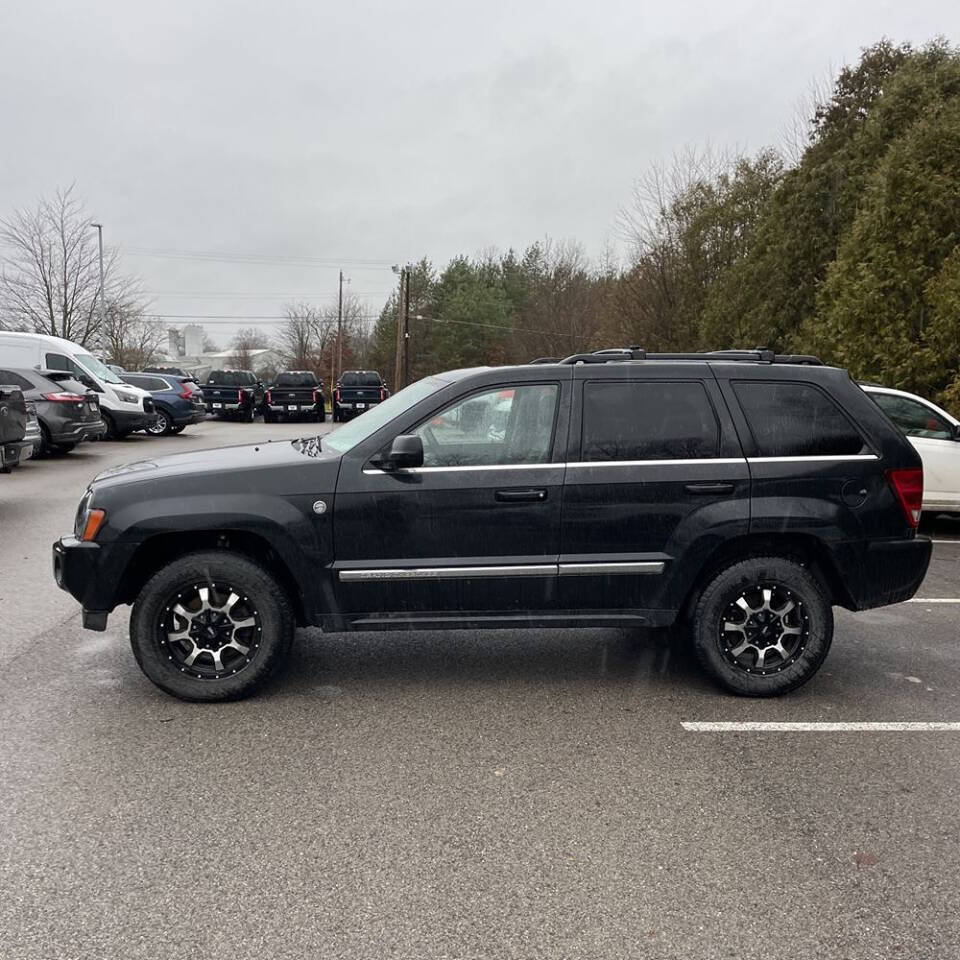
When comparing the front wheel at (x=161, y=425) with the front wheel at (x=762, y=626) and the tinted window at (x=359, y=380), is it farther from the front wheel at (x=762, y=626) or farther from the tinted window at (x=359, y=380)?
the front wheel at (x=762, y=626)

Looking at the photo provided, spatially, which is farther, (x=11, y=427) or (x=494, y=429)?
(x=11, y=427)

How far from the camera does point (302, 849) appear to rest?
311 cm

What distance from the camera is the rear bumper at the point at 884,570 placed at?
4.65 m

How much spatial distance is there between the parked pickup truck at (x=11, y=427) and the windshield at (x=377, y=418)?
6.51 m

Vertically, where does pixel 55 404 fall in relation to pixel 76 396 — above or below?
below

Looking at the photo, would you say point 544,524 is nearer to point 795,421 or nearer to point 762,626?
point 762,626

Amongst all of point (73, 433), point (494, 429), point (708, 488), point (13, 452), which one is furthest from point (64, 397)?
point (708, 488)

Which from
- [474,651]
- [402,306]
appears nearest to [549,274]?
[402,306]

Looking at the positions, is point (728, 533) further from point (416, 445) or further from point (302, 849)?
point (302, 849)

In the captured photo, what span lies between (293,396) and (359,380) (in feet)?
8.47

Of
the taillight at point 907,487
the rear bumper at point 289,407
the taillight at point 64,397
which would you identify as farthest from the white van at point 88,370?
the taillight at point 907,487

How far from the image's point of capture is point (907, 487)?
15.4 ft

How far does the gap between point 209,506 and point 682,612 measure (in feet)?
8.34

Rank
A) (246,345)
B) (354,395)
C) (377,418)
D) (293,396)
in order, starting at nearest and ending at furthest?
(377,418) < (293,396) < (354,395) < (246,345)
